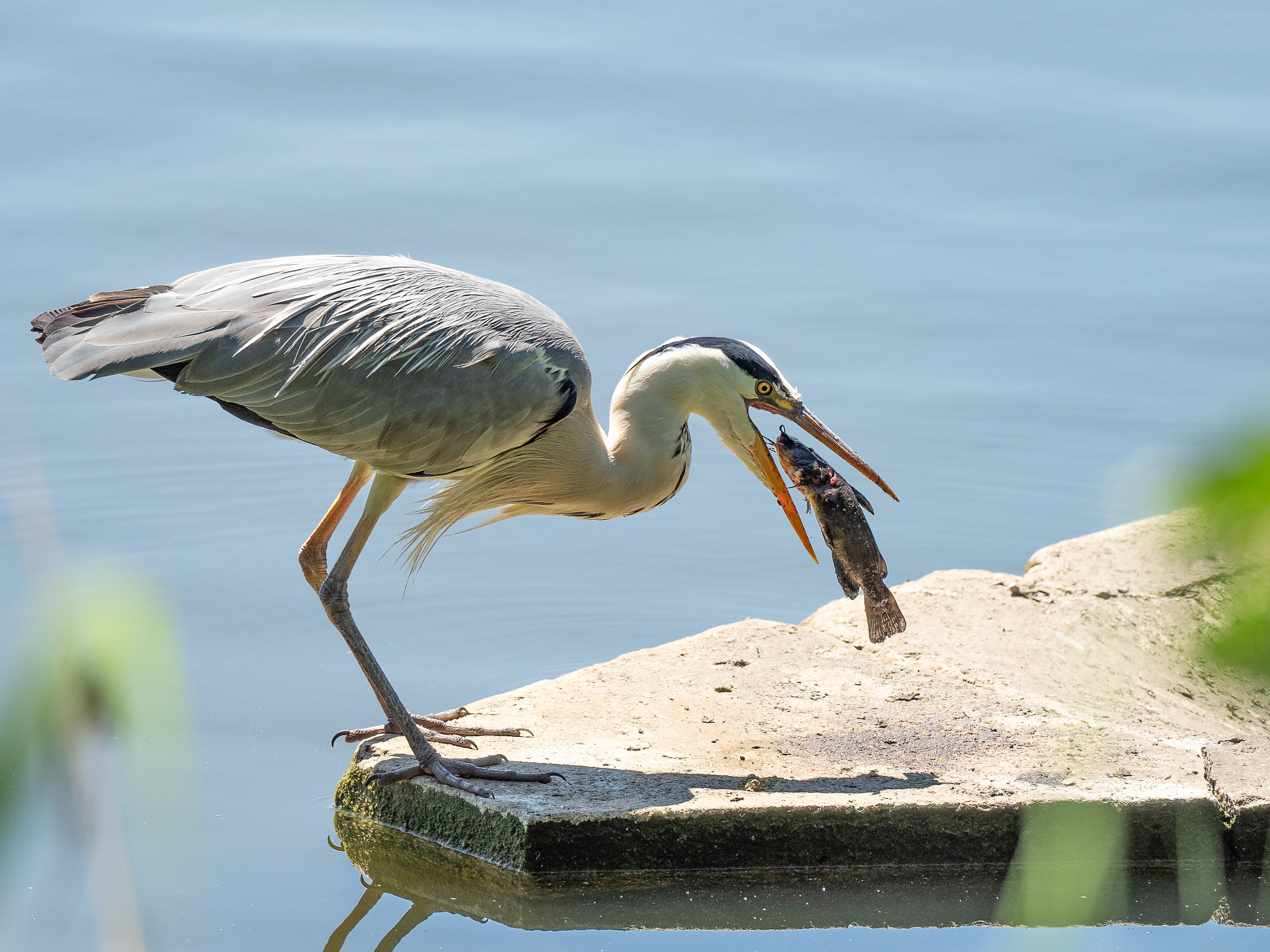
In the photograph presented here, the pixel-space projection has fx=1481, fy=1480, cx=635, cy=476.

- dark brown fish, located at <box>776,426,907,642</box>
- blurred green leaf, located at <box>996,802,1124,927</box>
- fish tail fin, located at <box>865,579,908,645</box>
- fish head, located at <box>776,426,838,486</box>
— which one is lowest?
blurred green leaf, located at <box>996,802,1124,927</box>

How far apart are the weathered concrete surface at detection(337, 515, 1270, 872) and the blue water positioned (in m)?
0.35

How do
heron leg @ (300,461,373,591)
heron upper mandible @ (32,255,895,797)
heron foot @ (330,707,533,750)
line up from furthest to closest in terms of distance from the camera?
heron leg @ (300,461,373,591)
heron foot @ (330,707,533,750)
heron upper mandible @ (32,255,895,797)

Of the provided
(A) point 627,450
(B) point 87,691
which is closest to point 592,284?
(A) point 627,450

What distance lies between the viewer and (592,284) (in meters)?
10.4

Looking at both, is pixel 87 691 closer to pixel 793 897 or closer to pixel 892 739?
pixel 793 897

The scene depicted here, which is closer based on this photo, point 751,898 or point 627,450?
point 751,898

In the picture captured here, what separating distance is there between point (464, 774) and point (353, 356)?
5.01 feet

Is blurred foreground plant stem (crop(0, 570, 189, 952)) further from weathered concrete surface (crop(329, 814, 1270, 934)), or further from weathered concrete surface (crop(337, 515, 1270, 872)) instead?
weathered concrete surface (crop(329, 814, 1270, 934))

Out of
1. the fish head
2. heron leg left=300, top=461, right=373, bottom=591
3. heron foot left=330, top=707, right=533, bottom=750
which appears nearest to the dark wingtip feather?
heron leg left=300, top=461, right=373, bottom=591

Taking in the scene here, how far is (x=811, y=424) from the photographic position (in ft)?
A: 18.7

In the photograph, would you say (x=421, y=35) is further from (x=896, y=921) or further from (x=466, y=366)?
(x=896, y=921)

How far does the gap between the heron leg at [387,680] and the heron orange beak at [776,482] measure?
52.0 inches

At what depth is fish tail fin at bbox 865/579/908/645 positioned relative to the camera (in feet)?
18.8

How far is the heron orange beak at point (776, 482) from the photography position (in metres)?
5.68
